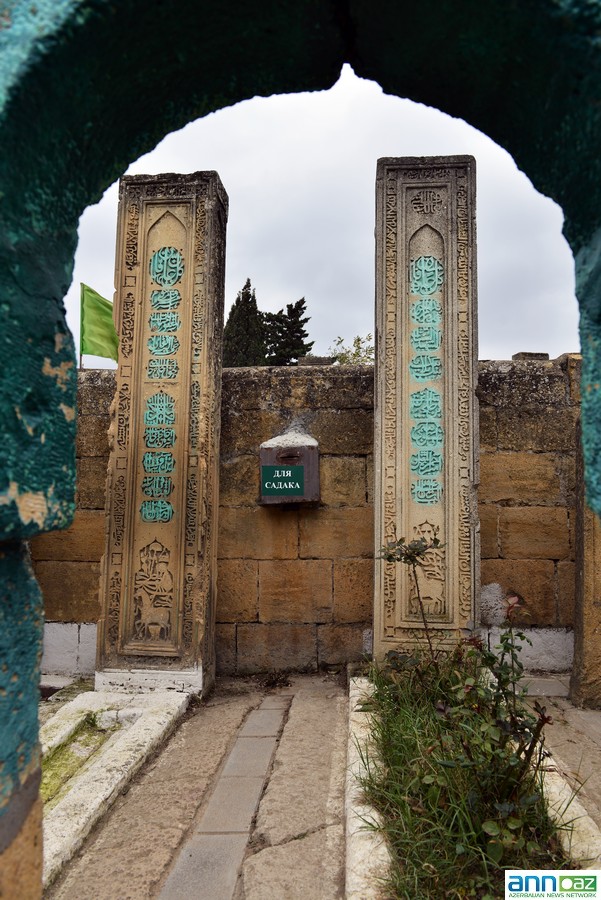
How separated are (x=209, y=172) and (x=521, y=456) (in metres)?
3.28

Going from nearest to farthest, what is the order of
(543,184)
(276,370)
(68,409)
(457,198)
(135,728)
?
(68,409), (543,184), (135,728), (457,198), (276,370)

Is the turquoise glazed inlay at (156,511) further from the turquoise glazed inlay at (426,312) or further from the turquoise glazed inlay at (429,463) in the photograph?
the turquoise glazed inlay at (426,312)

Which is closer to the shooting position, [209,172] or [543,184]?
[543,184]

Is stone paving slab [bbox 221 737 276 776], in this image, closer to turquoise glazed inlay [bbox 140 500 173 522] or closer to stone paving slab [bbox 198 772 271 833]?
stone paving slab [bbox 198 772 271 833]

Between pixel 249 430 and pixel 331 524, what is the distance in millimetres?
1010

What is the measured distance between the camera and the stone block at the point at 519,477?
4.62 meters

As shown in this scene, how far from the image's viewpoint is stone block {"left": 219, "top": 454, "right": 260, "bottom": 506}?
4703 millimetres

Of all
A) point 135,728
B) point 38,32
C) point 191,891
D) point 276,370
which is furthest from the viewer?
point 276,370

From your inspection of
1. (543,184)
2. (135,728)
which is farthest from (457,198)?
(135,728)

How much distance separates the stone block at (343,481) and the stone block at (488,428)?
98 cm

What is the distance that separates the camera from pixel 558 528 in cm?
459

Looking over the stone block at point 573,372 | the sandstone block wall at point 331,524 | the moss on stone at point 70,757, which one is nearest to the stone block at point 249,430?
the sandstone block wall at point 331,524

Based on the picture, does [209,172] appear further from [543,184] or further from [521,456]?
[543,184]

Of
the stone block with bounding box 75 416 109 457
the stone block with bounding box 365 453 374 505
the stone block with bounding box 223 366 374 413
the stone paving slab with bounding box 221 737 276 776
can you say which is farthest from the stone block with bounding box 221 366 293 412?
the stone paving slab with bounding box 221 737 276 776
